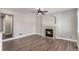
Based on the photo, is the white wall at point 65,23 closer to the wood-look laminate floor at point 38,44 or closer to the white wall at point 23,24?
the wood-look laminate floor at point 38,44

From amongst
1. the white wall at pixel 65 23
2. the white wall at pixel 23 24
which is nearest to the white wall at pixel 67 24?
the white wall at pixel 65 23

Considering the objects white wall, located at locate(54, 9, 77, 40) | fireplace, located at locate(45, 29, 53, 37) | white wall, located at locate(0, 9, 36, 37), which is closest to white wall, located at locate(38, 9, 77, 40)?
white wall, located at locate(54, 9, 77, 40)

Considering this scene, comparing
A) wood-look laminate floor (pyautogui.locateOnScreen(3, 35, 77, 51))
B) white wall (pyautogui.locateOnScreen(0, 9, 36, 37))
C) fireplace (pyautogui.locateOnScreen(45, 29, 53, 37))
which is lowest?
wood-look laminate floor (pyautogui.locateOnScreen(3, 35, 77, 51))

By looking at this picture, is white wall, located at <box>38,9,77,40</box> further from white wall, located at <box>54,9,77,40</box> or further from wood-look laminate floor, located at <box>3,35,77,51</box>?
wood-look laminate floor, located at <box>3,35,77,51</box>

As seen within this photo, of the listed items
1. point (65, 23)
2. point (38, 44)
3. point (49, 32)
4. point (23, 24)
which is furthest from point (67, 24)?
point (23, 24)

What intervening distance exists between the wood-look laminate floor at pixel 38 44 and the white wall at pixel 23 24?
0.20 metres

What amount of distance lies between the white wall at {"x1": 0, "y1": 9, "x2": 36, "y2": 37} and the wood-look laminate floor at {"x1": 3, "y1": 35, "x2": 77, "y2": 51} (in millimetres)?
197

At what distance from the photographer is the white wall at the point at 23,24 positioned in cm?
238

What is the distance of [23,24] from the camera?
247 cm

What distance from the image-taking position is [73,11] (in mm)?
2072

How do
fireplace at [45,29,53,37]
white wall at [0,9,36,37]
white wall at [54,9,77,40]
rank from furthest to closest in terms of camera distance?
fireplace at [45,29,53,37] < white wall at [0,9,36,37] < white wall at [54,9,77,40]

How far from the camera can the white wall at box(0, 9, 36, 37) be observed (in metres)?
2.38

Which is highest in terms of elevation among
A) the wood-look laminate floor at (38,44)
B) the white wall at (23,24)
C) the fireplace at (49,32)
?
the white wall at (23,24)

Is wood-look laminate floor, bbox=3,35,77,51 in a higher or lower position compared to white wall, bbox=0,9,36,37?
lower
